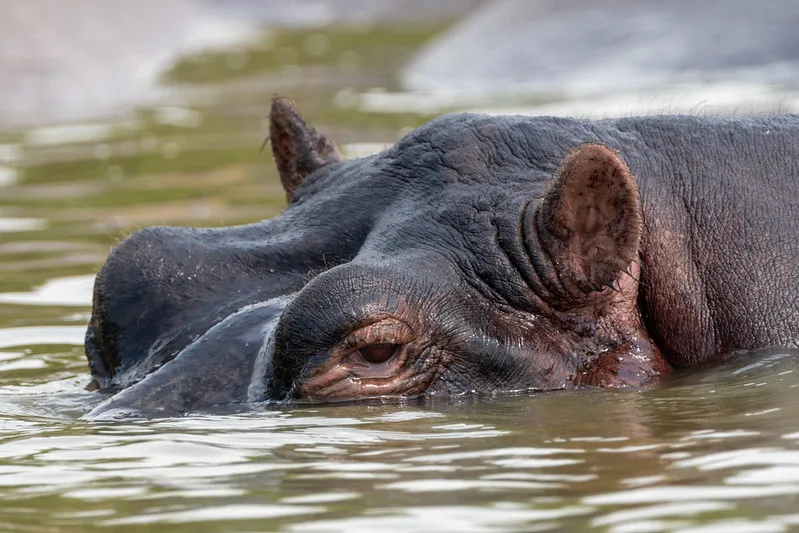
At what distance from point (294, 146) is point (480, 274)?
1.71 m

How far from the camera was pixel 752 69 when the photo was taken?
15.4 m

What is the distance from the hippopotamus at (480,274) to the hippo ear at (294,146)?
535 millimetres

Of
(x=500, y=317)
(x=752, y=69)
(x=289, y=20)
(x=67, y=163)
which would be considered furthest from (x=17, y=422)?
(x=289, y=20)

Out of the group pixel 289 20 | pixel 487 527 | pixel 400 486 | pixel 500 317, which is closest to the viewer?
pixel 487 527

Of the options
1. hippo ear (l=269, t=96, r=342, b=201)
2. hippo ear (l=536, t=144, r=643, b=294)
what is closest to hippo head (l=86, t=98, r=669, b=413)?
hippo ear (l=536, t=144, r=643, b=294)

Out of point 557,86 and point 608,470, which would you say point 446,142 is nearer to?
point 608,470

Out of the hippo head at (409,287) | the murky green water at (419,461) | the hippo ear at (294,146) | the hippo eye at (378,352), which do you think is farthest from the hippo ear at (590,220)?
the hippo ear at (294,146)

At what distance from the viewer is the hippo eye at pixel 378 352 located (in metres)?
5.34

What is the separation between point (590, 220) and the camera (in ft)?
17.7

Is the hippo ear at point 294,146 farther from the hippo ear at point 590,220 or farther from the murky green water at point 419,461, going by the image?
the hippo ear at point 590,220

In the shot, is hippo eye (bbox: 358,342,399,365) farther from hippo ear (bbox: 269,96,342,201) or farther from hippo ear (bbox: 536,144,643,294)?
hippo ear (bbox: 269,96,342,201)

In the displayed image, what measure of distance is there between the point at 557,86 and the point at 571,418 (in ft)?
38.9

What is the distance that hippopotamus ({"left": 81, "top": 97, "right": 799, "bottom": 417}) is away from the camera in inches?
210

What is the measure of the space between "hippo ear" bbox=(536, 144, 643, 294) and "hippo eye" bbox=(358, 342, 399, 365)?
0.66 meters
